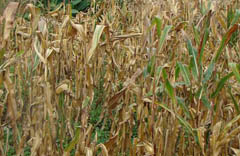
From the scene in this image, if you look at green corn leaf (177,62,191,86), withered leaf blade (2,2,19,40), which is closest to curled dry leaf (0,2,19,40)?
withered leaf blade (2,2,19,40)

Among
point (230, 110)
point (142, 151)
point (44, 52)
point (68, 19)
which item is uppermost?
point (68, 19)

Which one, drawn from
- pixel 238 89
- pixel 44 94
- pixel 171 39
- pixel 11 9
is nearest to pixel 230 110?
pixel 238 89

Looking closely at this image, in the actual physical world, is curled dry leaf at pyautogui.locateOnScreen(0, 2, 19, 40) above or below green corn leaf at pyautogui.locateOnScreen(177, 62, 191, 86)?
above

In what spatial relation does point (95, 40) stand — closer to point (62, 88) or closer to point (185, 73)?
point (62, 88)

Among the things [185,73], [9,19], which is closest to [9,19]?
[9,19]

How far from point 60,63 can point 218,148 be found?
2.26ft

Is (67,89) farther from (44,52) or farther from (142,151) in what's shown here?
(142,151)

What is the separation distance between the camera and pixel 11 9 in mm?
863

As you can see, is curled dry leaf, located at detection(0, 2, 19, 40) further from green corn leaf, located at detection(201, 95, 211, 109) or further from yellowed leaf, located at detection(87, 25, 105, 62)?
green corn leaf, located at detection(201, 95, 211, 109)

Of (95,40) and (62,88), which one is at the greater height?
(95,40)

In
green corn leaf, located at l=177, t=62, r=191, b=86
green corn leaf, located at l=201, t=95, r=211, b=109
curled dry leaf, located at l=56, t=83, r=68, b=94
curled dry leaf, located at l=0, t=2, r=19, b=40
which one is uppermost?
curled dry leaf, located at l=0, t=2, r=19, b=40

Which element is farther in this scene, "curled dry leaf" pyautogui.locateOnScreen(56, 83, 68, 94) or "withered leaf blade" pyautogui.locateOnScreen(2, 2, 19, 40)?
"curled dry leaf" pyautogui.locateOnScreen(56, 83, 68, 94)

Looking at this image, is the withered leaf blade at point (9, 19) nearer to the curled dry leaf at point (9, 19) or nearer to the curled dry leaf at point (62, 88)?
the curled dry leaf at point (9, 19)

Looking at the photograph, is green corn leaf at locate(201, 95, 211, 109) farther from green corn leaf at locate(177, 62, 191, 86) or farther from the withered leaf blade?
the withered leaf blade
